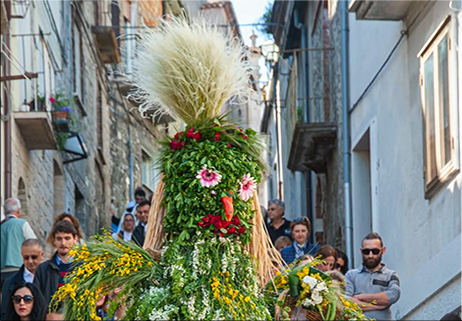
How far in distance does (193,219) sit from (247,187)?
39cm

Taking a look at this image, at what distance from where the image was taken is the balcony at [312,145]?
18.7 m

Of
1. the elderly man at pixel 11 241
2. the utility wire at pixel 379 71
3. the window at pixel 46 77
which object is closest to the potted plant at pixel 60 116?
the window at pixel 46 77

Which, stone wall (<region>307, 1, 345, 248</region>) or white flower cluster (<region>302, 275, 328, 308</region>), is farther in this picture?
stone wall (<region>307, 1, 345, 248</region>)

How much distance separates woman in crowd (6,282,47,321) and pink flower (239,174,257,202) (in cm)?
318

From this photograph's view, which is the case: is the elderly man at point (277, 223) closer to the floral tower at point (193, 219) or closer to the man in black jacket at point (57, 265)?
the man in black jacket at point (57, 265)

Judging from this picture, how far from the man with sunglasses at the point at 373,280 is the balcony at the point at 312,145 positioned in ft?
26.5

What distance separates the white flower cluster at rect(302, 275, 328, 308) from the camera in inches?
276

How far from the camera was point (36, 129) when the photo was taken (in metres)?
17.5

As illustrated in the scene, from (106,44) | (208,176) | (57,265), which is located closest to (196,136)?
(208,176)

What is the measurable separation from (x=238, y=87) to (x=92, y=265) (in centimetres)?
143

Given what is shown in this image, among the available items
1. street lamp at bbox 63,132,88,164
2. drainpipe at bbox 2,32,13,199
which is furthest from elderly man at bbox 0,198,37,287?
street lamp at bbox 63,132,88,164

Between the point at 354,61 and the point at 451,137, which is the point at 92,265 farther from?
the point at 354,61

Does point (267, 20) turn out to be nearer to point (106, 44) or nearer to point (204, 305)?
point (106, 44)

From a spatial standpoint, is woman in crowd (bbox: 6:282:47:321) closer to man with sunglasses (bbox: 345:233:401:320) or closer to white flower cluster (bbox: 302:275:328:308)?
man with sunglasses (bbox: 345:233:401:320)
